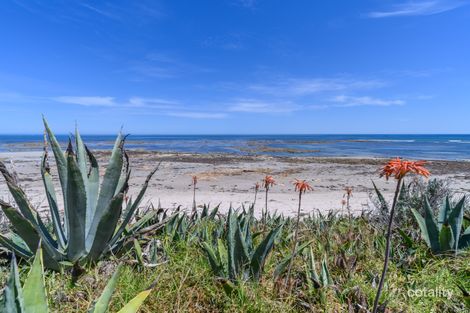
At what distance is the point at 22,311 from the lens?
4.38 feet

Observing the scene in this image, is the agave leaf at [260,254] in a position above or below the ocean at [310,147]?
above

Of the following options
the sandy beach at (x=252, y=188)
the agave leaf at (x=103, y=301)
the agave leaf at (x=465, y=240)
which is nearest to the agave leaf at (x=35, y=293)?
the agave leaf at (x=103, y=301)

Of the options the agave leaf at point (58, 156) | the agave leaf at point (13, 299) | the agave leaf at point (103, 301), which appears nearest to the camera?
the agave leaf at point (13, 299)

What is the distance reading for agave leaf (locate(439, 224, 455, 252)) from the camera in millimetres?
2918

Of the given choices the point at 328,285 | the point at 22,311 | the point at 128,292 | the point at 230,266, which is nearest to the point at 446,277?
the point at 328,285

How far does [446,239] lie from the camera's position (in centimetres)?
296

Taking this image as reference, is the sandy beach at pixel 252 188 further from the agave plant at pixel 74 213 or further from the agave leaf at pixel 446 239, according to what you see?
the agave plant at pixel 74 213

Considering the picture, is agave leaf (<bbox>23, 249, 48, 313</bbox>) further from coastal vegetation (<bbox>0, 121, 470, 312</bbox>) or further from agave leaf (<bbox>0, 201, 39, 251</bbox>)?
agave leaf (<bbox>0, 201, 39, 251</bbox>)

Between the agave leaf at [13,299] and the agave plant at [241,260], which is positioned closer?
the agave leaf at [13,299]

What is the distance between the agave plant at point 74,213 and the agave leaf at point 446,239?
9.50 ft

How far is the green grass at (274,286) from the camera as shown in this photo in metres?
2.13

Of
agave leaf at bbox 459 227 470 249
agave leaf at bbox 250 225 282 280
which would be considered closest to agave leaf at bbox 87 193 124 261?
agave leaf at bbox 250 225 282 280

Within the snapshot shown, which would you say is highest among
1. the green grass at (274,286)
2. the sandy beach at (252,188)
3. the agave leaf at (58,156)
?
the agave leaf at (58,156)

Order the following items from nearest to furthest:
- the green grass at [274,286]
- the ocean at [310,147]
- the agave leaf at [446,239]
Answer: the green grass at [274,286]
the agave leaf at [446,239]
the ocean at [310,147]
